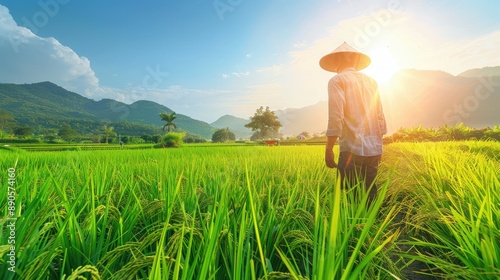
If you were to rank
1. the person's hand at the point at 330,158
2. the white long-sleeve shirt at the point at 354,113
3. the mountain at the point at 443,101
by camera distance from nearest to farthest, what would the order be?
the white long-sleeve shirt at the point at 354,113 < the person's hand at the point at 330,158 < the mountain at the point at 443,101

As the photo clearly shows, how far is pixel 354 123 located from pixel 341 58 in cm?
81

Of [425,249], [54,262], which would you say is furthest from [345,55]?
[54,262]

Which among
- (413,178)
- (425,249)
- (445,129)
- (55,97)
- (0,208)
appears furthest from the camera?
(55,97)

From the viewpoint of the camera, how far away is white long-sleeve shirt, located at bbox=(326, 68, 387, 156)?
9.13 ft

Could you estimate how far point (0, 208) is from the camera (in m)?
1.51

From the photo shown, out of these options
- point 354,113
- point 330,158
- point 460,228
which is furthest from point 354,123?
point 460,228

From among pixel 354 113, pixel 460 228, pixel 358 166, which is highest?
pixel 354 113

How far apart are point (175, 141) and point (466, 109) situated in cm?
20430

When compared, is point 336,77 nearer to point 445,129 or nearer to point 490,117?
point 445,129
